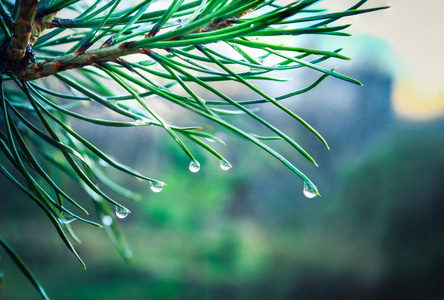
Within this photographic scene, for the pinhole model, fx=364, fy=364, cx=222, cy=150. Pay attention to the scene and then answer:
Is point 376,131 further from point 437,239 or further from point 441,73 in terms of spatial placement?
point 437,239

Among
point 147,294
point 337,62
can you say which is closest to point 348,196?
point 337,62

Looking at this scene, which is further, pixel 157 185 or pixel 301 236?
pixel 301 236

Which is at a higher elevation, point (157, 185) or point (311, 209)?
point (311, 209)

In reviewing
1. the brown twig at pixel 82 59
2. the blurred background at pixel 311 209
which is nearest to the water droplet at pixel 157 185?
the brown twig at pixel 82 59

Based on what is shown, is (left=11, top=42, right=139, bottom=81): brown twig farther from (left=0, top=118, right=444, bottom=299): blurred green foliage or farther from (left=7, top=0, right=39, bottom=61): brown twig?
(left=0, top=118, right=444, bottom=299): blurred green foliage

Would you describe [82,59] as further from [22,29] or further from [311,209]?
[311,209]

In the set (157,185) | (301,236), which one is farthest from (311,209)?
(157,185)

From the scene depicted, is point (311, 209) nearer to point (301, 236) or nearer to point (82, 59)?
point (301, 236)

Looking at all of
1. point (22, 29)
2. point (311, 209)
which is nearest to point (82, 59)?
point (22, 29)
